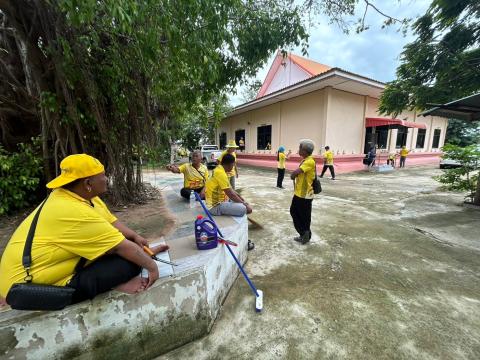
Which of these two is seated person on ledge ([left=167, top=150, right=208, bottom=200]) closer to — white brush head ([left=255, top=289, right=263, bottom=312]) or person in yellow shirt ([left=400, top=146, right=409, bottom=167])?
white brush head ([left=255, top=289, right=263, bottom=312])

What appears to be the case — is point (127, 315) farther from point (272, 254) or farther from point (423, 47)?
point (423, 47)

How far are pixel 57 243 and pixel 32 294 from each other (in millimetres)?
307

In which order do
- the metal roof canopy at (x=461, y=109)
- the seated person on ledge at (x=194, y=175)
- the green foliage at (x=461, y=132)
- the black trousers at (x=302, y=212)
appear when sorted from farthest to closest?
the green foliage at (x=461, y=132), the seated person on ledge at (x=194, y=175), the metal roof canopy at (x=461, y=109), the black trousers at (x=302, y=212)

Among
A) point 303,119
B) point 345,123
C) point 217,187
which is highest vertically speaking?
point 303,119

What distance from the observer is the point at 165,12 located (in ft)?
7.19

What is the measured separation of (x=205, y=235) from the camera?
7.16 feet

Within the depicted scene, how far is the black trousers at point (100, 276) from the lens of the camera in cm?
146

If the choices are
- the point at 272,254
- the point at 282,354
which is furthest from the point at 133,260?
the point at 272,254

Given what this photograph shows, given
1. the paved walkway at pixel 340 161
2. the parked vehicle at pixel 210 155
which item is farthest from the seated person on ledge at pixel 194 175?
the parked vehicle at pixel 210 155

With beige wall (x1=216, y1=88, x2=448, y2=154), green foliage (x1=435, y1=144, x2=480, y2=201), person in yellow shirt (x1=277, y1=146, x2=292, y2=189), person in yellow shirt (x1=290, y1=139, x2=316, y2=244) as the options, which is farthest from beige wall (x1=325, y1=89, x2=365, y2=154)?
person in yellow shirt (x1=290, y1=139, x2=316, y2=244)

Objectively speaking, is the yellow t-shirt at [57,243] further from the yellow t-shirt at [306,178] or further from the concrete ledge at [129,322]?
the yellow t-shirt at [306,178]

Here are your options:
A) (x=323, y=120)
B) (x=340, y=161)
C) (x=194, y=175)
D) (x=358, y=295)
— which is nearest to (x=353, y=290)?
(x=358, y=295)

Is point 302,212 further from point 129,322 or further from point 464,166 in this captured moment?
point 464,166

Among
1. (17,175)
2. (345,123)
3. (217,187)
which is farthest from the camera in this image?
(345,123)
